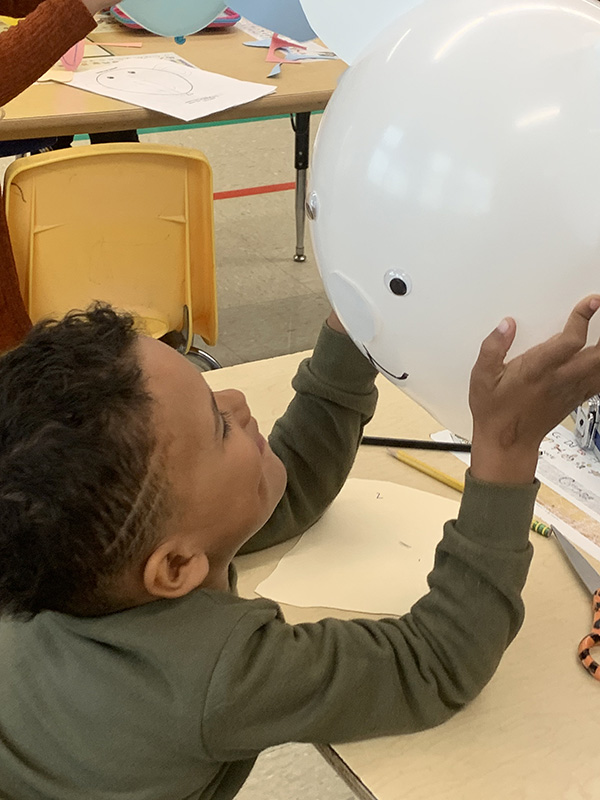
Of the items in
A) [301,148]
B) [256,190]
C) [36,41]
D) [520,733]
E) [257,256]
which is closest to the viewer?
[520,733]

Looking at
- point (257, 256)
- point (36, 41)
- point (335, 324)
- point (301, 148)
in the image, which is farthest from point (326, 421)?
point (257, 256)

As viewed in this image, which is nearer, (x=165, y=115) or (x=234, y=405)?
(x=234, y=405)

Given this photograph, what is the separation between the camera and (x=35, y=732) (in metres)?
0.67

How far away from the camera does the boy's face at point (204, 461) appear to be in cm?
65

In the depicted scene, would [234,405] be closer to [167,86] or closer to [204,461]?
[204,461]

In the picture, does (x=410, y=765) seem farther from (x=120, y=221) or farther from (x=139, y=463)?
(x=120, y=221)

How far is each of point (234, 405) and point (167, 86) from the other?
1.35 m

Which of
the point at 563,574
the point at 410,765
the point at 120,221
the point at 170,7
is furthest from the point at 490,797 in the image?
the point at 120,221

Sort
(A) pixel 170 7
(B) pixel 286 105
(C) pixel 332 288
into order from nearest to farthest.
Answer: (C) pixel 332 288 < (A) pixel 170 7 < (B) pixel 286 105

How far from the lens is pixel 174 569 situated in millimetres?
659

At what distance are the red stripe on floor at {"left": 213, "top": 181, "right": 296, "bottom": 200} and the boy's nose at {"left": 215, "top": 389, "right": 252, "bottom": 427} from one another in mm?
2954

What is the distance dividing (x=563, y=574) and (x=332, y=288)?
1.11ft

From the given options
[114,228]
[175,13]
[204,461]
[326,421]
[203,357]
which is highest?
[175,13]

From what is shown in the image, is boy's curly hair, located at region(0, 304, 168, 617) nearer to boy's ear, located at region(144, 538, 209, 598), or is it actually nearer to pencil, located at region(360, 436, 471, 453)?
boy's ear, located at region(144, 538, 209, 598)
